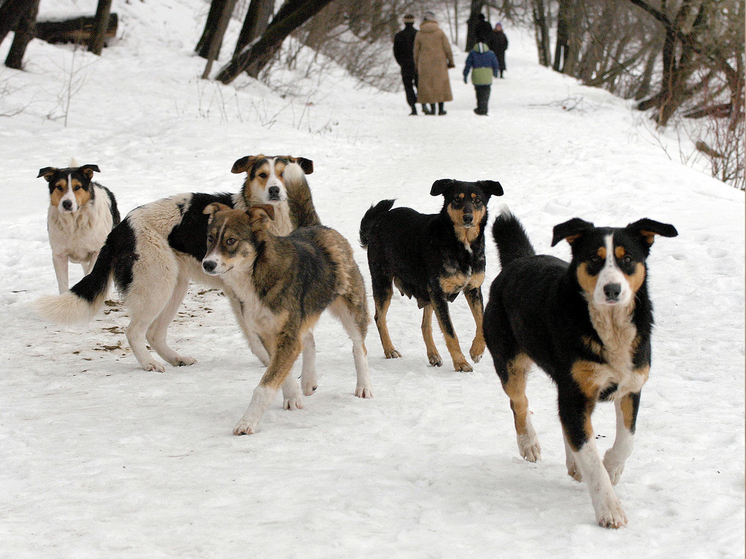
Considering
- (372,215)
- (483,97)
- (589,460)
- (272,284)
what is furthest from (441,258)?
(483,97)

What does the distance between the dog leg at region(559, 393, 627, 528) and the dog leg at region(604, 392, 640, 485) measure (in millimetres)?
188

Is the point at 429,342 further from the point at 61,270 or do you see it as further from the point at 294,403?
the point at 61,270

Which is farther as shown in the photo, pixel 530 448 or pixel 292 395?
pixel 292 395

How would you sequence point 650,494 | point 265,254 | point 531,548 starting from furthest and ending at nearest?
point 265,254 < point 650,494 < point 531,548

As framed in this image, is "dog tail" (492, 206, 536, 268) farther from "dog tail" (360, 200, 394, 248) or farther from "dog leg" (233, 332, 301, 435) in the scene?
"dog tail" (360, 200, 394, 248)

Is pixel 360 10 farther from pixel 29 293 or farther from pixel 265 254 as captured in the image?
pixel 265 254

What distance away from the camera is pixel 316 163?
1458 cm

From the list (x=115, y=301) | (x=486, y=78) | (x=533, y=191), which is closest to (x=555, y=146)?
(x=533, y=191)

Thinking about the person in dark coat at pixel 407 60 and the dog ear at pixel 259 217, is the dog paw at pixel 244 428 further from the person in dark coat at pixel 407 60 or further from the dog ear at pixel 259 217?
the person in dark coat at pixel 407 60

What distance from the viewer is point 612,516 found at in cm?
334

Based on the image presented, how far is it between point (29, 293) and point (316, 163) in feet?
24.2

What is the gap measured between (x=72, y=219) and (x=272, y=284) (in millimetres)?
3650

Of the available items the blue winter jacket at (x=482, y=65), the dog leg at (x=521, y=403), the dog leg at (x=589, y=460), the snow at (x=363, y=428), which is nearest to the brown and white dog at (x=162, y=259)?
the snow at (x=363, y=428)

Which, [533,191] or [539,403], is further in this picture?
[533,191]
